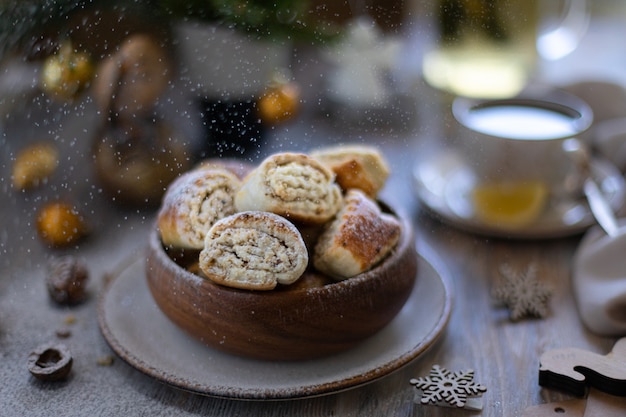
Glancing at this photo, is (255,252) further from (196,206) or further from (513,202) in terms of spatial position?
(513,202)

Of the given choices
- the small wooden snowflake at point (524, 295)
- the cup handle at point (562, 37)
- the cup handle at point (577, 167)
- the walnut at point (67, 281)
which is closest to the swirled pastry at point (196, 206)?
the walnut at point (67, 281)

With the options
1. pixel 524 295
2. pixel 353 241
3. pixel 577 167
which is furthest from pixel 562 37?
pixel 353 241

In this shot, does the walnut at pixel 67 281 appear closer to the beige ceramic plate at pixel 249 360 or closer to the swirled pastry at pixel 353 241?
the beige ceramic plate at pixel 249 360

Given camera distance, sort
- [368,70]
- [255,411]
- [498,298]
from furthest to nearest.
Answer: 1. [368,70]
2. [498,298]
3. [255,411]

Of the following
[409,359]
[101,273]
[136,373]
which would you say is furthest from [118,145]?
[409,359]

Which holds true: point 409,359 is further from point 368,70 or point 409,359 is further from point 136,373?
point 368,70

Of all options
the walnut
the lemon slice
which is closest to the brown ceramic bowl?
the walnut
